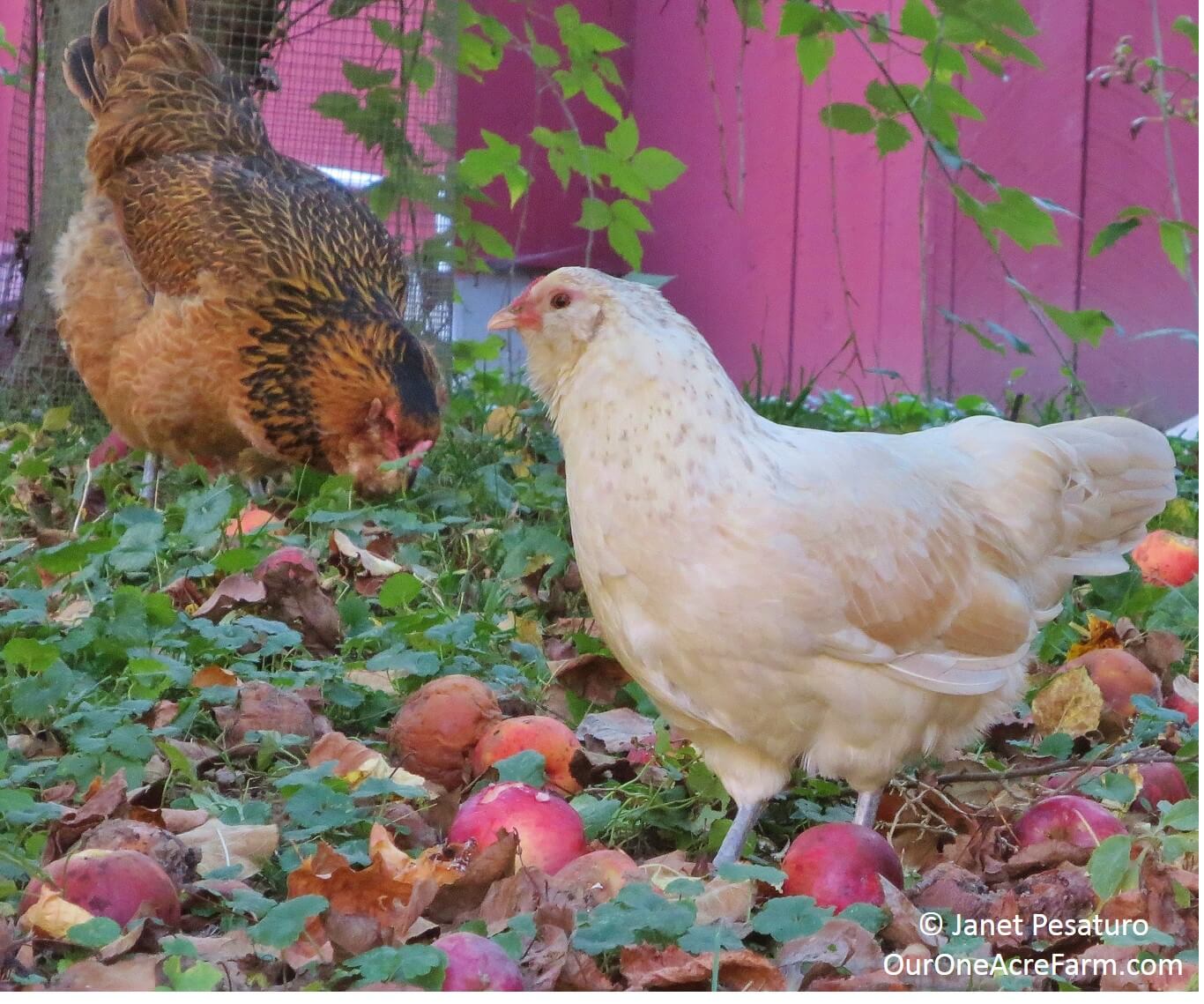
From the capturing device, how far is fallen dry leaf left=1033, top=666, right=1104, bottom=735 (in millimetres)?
2301

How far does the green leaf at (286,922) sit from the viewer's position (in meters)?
1.43

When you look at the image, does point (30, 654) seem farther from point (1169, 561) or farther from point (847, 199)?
point (847, 199)

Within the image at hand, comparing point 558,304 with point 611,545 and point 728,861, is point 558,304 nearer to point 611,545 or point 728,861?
point 611,545

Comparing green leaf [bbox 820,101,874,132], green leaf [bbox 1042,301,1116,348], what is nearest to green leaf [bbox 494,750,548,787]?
green leaf [bbox 1042,301,1116,348]

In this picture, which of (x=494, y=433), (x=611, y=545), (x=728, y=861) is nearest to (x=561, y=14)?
(x=494, y=433)

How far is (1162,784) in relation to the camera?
204 cm

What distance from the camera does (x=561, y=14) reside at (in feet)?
11.5

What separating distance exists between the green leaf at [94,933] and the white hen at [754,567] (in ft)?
2.35

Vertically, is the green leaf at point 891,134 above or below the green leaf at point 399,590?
above

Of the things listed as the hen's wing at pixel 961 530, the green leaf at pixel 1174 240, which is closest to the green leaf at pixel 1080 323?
the green leaf at pixel 1174 240

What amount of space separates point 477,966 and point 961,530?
1032 millimetres

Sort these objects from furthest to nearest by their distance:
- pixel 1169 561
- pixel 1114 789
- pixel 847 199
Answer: pixel 847 199 < pixel 1169 561 < pixel 1114 789

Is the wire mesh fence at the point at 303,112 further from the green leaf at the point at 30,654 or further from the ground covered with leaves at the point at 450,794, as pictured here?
the green leaf at the point at 30,654

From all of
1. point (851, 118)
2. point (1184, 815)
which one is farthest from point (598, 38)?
point (1184, 815)
